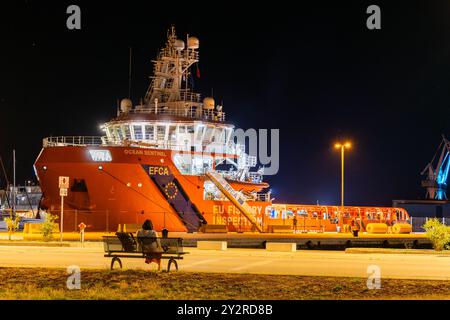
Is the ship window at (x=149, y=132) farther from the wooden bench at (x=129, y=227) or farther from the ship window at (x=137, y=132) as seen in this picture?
the wooden bench at (x=129, y=227)

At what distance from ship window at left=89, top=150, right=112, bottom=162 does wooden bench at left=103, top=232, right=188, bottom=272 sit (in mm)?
18984

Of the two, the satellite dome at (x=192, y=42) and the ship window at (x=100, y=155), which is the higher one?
the satellite dome at (x=192, y=42)

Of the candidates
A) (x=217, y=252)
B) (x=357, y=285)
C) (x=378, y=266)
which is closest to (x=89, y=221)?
(x=217, y=252)

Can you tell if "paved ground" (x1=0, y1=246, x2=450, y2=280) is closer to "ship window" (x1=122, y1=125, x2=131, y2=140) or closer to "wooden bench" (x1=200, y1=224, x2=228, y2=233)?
"wooden bench" (x1=200, y1=224, x2=228, y2=233)

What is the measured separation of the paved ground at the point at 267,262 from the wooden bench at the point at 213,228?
1261 cm

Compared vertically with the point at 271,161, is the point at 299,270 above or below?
below

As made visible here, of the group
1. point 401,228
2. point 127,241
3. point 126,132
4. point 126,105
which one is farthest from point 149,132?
point 127,241

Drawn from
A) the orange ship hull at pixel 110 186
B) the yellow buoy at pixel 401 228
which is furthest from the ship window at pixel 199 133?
the yellow buoy at pixel 401 228

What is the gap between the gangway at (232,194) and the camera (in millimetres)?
40188

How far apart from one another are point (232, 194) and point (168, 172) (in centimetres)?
444

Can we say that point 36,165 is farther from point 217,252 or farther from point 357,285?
point 357,285
